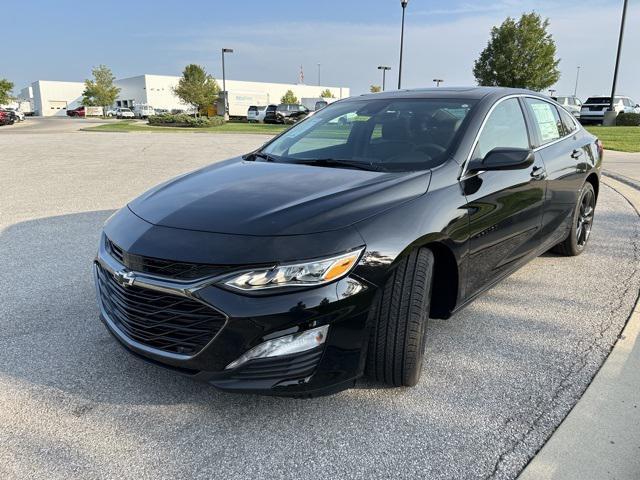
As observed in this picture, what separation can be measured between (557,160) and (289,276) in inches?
119

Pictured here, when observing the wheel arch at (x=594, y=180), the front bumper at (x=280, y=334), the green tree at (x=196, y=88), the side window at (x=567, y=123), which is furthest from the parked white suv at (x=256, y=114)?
the front bumper at (x=280, y=334)

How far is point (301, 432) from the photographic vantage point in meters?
2.42

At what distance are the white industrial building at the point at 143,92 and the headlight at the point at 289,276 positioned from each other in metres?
70.0

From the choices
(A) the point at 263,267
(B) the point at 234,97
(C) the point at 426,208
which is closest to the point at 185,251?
(A) the point at 263,267

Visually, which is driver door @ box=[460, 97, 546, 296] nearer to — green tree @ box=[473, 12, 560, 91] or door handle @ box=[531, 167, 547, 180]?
door handle @ box=[531, 167, 547, 180]

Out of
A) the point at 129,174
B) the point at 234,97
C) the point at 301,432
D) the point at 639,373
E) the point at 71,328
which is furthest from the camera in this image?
the point at 234,97

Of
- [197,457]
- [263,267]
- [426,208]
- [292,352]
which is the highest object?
[426,208]

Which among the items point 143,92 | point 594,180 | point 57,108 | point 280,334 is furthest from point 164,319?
point 57,108

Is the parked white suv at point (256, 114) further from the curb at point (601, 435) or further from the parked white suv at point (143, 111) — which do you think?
the curb at point (601, 435)

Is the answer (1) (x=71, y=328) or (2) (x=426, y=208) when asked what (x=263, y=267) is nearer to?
(2) (x=426, y=208)

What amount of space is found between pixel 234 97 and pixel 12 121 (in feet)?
87.3

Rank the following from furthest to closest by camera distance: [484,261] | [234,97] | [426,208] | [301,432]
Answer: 1. [234,97]
2. [484,261]
3. [426,208]
4. [301,432]

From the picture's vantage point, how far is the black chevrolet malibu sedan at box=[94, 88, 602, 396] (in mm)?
2232

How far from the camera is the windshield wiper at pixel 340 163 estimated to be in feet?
10.4
